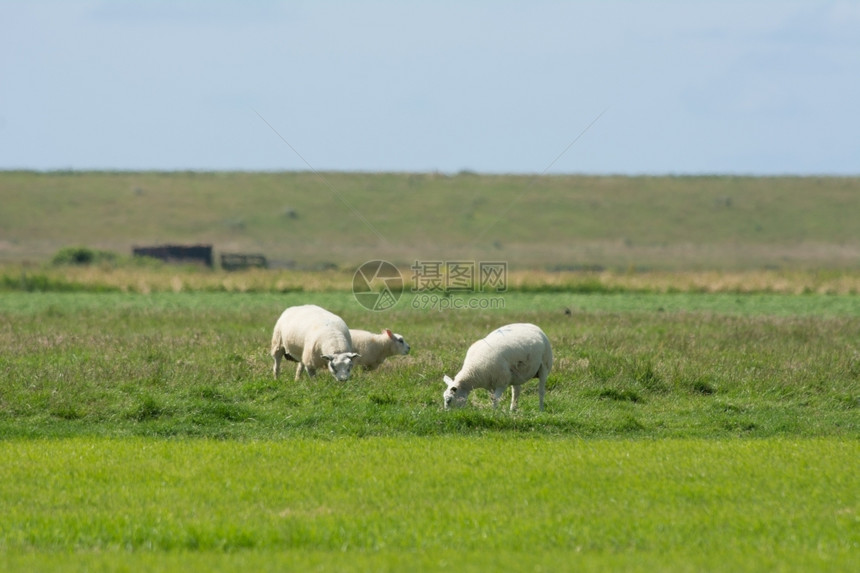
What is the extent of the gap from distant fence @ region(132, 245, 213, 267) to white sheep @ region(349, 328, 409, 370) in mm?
55782

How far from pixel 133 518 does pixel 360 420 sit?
5.99 meters

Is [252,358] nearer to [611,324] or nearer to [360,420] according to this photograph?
[360,420]

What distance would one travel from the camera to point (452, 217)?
132 m

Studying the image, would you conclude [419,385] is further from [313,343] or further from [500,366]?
[313,343]

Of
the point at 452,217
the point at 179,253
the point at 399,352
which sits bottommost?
the point at 399,352

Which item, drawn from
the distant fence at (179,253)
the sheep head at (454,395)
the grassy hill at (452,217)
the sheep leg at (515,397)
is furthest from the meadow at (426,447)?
the grassy hill at (452,217)

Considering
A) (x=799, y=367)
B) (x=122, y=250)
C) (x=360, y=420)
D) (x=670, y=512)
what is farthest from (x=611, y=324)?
(x=122, y=250)

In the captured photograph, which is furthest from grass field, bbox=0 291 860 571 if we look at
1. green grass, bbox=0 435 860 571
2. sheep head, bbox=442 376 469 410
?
sheep head, bbox=442 376 469 410

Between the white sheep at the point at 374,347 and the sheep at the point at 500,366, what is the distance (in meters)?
3.67

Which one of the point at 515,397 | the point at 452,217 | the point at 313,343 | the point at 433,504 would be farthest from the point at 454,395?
the point at 452,217

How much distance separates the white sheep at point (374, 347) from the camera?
21172 millimetres

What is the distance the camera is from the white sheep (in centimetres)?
2117

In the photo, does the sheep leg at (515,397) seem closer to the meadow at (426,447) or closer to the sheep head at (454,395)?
A: the meadow at (426,447)

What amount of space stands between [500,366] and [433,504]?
642 centimetres
